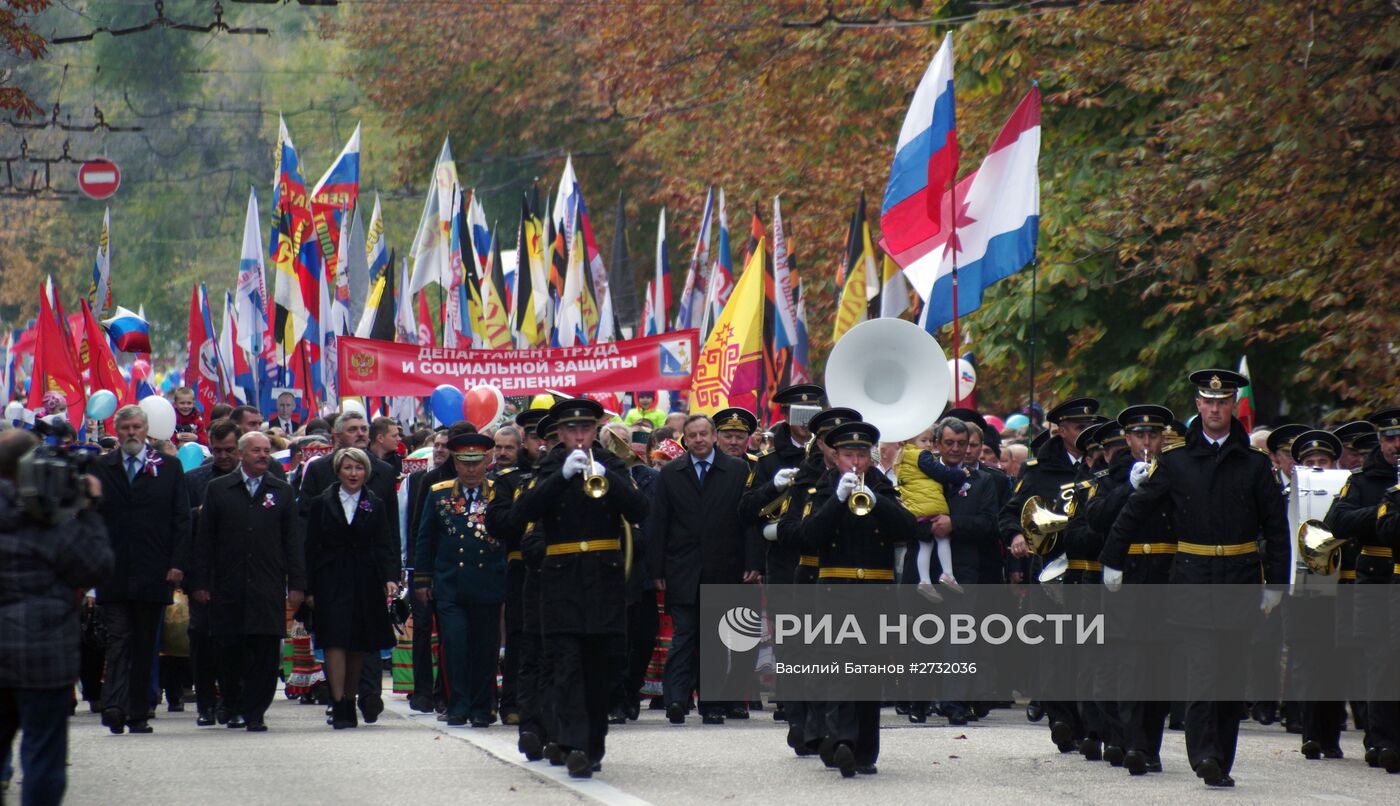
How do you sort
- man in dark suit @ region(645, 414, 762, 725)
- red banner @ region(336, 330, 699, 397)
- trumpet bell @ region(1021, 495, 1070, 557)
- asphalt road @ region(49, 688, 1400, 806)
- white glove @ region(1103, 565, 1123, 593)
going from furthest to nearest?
red banner @ region(336, 330, 699, 397) < man in dark suit @ region(645, 414, 762, 725) < trumpet bell @ region(1021, 495, 1070, 557) < white glove @ region(1103, 565, 1123, 593) < asphalt road @ region(49, 688, 1400, 806)

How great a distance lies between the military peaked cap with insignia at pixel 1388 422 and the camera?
12.0 metres

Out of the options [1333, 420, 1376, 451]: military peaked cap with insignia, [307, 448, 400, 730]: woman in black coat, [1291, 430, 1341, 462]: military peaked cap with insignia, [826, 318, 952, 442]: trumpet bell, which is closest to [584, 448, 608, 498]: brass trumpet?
[826, 318, 952, 442]: trumpet bell

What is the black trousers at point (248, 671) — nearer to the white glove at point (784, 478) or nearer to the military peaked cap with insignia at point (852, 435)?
the white glove at point (784, 478)

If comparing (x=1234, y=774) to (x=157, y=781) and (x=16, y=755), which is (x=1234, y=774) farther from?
(x=16, y=755)

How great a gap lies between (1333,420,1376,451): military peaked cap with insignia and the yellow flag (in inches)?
271

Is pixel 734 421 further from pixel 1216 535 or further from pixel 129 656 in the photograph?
pixel 1216 535

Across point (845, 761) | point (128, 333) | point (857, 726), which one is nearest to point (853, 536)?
point (857, 726)

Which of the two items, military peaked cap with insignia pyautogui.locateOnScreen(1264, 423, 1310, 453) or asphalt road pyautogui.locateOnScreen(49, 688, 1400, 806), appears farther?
military peaked cap with insignia pyautogui.locateOnScreen(1264, 423, 1310, 453)

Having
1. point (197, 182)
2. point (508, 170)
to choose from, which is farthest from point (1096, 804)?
point (197, 182)

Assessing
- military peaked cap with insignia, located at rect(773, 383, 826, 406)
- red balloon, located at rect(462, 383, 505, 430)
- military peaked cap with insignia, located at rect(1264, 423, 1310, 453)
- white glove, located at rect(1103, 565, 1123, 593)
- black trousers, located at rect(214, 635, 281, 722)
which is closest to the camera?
white glove, located at rect(1103, 565, 1123, 593)

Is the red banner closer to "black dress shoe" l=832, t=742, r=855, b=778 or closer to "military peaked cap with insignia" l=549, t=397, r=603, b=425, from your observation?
"military peaked cap with insignia" l=549, t=397, r=603, b=425

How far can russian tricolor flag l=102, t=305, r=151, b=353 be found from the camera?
24.3m

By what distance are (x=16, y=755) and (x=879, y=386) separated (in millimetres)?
5349

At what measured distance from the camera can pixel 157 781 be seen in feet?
35.7
